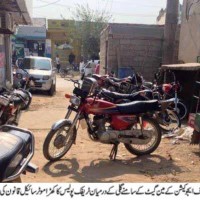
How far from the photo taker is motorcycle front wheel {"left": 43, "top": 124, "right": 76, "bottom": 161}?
5551mm

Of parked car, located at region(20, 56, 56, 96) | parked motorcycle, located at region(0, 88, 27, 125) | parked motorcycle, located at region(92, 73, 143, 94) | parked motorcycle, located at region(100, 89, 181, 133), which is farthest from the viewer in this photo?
parked car, located at region(20, 56, 56, 96)

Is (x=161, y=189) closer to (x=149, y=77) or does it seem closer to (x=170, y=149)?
(x=170, y=149)

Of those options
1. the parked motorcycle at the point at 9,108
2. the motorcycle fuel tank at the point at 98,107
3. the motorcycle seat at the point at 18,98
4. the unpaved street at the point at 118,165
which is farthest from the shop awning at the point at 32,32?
the motorcycle fuel tank at the point at 98,107

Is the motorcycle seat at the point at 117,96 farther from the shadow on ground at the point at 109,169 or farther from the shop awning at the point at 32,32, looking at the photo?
the shop awning at the point at 32,32

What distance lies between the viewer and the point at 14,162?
8.64ft

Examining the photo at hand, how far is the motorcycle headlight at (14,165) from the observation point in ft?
8.34

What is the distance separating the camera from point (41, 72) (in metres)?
15.2

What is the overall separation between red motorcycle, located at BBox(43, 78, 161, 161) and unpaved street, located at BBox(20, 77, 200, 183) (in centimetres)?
22

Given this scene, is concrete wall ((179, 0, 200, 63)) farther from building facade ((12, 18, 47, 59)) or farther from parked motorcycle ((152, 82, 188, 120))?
building facade ((12, 18, 47, 59))

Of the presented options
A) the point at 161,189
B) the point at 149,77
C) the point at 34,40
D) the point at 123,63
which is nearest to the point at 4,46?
the point at 123,63

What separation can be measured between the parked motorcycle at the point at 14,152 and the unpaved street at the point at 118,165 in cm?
191

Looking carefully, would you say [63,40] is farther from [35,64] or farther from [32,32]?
[35,64]

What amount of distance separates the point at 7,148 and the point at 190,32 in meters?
11.3

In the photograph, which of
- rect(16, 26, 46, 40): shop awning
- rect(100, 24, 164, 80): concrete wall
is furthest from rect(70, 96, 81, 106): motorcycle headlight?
rect(16, 26, 46, 40): shop awning
